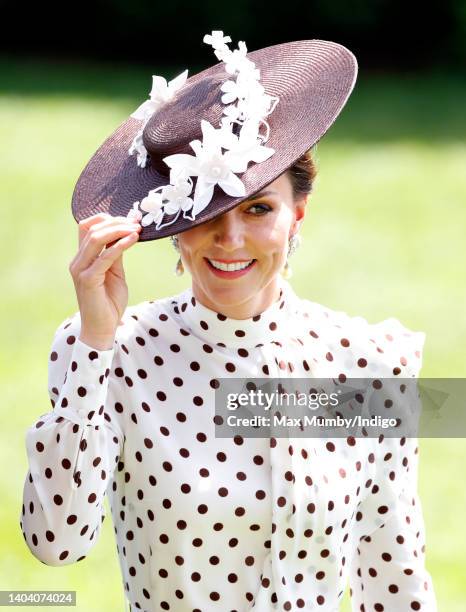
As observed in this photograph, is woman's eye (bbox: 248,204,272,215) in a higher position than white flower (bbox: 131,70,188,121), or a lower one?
lower

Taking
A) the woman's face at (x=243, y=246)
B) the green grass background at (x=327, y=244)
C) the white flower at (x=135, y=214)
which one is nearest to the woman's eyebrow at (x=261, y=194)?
the woman's face at (x=243, y=246)

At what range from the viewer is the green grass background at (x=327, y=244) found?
6425 mm

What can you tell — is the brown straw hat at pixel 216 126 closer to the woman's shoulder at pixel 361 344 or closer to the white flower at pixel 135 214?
the white flower at pixel 135 214

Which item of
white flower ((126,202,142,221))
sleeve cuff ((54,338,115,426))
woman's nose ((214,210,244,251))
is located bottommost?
sleeve cuff ((54,338,115,426))

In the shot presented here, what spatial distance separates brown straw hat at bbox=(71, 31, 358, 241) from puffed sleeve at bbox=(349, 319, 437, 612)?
682 mm

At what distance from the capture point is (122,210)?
300cm

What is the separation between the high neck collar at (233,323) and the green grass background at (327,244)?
2.81m

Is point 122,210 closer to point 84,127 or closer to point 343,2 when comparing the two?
point 84,127

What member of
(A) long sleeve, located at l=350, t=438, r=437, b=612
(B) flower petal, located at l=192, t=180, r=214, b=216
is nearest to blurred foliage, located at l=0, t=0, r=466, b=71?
(A) long sleeve, located at l=350, t=438, r=437, b=612

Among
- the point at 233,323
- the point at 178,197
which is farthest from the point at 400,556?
the point at 178,197

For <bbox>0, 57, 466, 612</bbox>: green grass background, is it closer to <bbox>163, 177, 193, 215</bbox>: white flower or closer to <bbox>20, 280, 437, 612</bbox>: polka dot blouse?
<bbox>20, 280, 437, 612</bbox>: polka dot blouse

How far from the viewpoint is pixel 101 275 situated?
2.82 m

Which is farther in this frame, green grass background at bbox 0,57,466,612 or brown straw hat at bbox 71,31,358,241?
green grass background at bbox 0,57,466,612

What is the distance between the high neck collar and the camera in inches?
126
